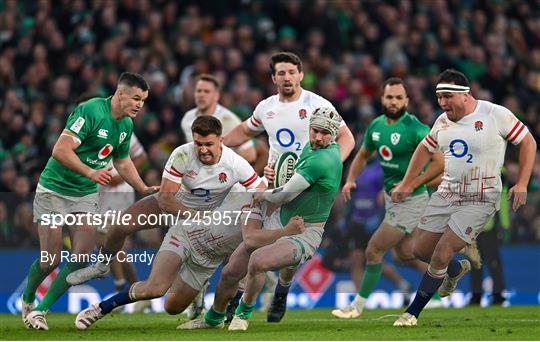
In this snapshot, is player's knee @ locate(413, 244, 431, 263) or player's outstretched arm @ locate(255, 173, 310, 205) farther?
player's knee @ locate(413, 244, 431, 263)

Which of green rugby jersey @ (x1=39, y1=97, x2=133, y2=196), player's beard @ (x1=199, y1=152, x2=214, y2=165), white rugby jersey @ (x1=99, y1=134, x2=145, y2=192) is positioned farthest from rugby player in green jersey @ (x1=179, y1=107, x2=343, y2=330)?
white rugby jersey @ (x1=99, y1=134, x2=145, y2=192)

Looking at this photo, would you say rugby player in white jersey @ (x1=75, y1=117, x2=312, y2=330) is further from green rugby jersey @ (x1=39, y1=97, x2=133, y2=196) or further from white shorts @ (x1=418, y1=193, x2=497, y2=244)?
white shorts @ (x1=418, y1=193, x2=497, y2=244)

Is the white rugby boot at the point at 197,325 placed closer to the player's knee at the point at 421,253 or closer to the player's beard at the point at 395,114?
the player's knee at the point at 421,253

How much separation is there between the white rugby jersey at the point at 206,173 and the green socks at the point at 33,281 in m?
1.74

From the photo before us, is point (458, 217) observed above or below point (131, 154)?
below

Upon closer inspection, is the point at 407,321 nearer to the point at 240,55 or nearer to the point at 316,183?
the point at 316,183

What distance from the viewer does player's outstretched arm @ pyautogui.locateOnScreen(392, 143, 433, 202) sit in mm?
13859

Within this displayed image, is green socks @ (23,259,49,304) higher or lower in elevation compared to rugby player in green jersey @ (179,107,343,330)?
lower

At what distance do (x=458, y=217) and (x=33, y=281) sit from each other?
14.0 ft

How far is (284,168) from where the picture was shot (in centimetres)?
1398

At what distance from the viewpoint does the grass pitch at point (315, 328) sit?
39.5 feet

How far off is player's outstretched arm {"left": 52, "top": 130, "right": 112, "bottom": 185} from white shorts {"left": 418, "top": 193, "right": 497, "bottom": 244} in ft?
10.6

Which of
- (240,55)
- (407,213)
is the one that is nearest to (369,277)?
(407,213)

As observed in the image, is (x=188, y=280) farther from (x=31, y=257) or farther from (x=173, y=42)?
(x=173, y=42)
